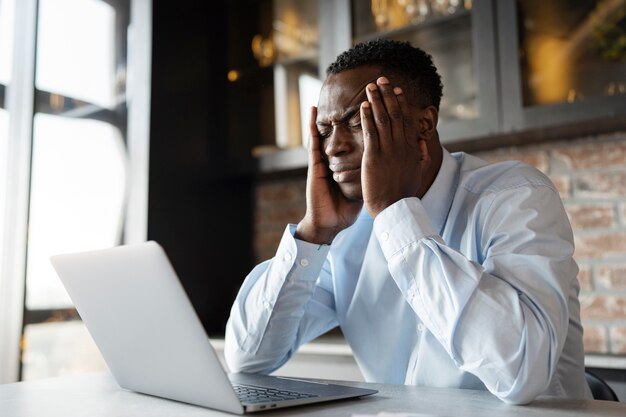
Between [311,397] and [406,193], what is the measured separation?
40cm

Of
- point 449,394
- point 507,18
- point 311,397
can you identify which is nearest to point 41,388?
point 311,397

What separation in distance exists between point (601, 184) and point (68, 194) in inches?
70.1

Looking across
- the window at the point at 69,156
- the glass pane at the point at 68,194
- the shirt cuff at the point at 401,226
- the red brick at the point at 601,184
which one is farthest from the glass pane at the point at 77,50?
the red brick at the point at 601,184

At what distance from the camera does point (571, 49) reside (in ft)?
6.02

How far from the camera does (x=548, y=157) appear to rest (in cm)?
200

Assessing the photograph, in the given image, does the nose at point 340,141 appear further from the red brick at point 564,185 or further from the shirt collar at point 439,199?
the red brick at point 564,185

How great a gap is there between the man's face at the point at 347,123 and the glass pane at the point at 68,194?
1.26 m

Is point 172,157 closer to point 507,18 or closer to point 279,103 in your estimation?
point 279,103

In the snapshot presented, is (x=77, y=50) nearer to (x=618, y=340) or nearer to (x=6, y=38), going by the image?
(x=6, y=38)

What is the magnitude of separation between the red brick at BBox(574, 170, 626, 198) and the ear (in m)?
0.98

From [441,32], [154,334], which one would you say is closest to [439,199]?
[154,334]

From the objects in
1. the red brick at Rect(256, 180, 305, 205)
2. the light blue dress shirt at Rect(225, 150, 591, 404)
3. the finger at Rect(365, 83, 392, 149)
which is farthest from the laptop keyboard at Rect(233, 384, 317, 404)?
the red brick at Rect(256, 180, 305, 205)

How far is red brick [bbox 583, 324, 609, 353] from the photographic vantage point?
185 centimetres

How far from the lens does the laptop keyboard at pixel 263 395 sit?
75 centimetres
